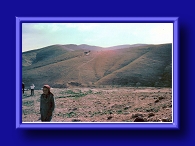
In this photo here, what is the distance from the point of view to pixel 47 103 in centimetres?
438

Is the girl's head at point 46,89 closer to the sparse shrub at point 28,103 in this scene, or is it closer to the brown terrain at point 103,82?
the brown terrain at point 103,82

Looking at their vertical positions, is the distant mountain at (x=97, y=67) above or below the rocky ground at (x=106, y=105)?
above

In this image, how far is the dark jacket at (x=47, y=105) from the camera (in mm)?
4336

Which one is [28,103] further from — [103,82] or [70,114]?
[103,82]

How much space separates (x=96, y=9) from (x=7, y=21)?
3.14 ft

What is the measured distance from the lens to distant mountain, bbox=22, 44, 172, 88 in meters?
4.32

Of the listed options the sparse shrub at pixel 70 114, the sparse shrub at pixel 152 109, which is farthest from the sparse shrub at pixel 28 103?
the sparse shrub at pixel 152 109

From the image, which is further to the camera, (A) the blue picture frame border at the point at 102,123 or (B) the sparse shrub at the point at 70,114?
(B) the sparse shrub at the point at 70,114

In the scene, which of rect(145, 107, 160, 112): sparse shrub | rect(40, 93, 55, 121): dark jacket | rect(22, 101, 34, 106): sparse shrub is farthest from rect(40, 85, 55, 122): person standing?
rect(145, 107, 160, 112): sparse shrub

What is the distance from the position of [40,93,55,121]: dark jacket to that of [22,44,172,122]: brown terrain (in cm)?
5

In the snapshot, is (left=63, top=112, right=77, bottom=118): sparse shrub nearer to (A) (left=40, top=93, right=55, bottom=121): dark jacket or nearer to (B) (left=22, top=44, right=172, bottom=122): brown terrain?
(B) (left=22, top=44, right=172, bottom=122): brown terrain

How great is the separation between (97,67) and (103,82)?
18cm

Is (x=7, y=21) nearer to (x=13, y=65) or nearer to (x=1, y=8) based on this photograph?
(x=1, y=8)

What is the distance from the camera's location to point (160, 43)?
4.29 meters
